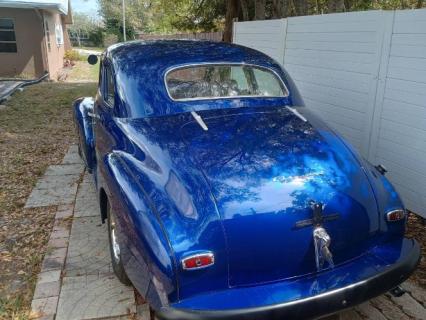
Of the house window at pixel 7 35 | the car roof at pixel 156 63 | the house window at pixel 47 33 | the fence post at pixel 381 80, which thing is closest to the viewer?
the car roof at pixel 156 63

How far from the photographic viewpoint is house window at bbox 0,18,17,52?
1652 centimetres

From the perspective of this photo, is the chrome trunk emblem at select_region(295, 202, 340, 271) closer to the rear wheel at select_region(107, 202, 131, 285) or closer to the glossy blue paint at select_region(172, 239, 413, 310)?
the glossy blue paint at select_region(172, 239, 413, 310)

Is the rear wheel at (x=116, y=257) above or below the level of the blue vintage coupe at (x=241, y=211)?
below

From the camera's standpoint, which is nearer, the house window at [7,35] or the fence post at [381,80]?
the fence post at [381,80]

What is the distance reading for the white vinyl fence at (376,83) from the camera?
416 centimetres

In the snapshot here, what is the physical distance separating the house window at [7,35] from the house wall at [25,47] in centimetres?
14

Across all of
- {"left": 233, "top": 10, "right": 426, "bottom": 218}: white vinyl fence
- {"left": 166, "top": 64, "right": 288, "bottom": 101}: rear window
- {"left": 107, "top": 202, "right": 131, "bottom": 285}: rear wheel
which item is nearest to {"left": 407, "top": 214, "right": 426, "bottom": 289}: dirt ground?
{"left": 233, "top": 10, "right": 426, "bottom": 218}: white vinyl fence

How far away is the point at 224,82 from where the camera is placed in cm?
378

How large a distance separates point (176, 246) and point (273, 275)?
58 cm

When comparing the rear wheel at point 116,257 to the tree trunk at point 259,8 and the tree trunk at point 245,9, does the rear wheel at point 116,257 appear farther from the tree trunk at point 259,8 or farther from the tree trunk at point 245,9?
the tree trunk at point 245,9

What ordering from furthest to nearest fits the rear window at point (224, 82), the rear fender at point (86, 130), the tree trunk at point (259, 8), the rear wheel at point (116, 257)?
1. the tree trunk at point (259, 8)
2. the rear fender at point (86, 130)
3. the rear window at point (224, 82)
4. the rear wheel at point (116, 257)

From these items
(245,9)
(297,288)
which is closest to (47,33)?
(245,9)

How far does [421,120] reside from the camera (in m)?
4.09

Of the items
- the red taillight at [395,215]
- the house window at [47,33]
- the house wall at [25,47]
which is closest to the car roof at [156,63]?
the red taillight at [395,215]
